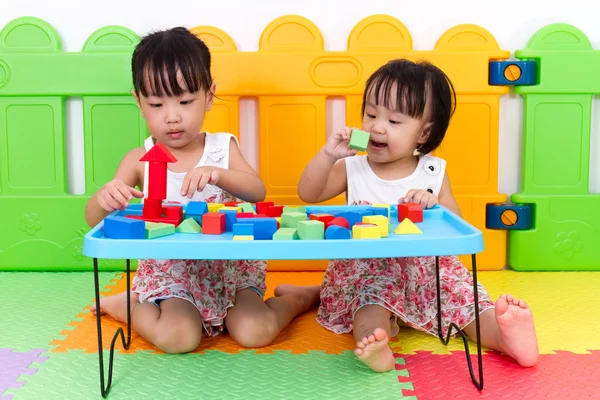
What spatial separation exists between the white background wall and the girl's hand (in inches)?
22.3

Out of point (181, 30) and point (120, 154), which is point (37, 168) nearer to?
point (120, 154)

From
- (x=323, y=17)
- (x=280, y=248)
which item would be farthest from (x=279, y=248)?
(x=323, y=17)

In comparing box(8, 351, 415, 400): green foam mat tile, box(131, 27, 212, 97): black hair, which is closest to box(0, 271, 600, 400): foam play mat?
box(8, 351, 415, 400): green foam mat tile

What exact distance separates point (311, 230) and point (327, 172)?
45cm

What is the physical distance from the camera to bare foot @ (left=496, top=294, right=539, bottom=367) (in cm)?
112

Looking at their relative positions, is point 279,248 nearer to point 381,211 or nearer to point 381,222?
point 381,222

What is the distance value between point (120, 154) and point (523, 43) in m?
1.02

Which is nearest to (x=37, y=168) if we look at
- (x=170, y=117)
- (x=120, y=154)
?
(x=120, y=154)

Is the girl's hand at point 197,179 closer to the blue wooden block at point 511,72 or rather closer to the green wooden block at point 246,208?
the green wooden block at point 246,208

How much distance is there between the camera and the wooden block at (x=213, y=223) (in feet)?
3.35

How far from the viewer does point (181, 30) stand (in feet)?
4.64

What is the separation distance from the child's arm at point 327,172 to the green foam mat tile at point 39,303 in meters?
0.51

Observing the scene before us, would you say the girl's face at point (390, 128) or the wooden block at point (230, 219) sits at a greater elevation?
the girl's face at point (390, 128)

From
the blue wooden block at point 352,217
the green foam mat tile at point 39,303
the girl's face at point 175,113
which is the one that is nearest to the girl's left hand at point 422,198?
the blue wooden block at point 352,217
